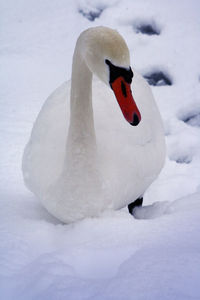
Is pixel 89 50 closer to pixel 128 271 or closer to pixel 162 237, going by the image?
pixel 162 237

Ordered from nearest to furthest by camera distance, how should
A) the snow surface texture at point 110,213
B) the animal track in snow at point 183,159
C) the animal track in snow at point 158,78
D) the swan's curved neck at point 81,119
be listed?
1. the snow surface texture at point 110,213
2. the swan's curved neck at point 81,119
3. the animal track in snow at point 183,159
4. the animal track in snow at point 158,78

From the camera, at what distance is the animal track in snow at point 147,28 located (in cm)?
496

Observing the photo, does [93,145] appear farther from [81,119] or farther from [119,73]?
[119,73]

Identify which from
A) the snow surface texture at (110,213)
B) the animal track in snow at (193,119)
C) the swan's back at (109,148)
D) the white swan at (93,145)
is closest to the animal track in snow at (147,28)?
the snow surface texture at (110,213)

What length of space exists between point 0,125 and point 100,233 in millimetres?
2002

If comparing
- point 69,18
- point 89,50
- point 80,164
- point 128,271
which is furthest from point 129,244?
point 69,18

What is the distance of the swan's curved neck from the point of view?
1.95 metres

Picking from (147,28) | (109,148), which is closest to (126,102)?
(109,148)

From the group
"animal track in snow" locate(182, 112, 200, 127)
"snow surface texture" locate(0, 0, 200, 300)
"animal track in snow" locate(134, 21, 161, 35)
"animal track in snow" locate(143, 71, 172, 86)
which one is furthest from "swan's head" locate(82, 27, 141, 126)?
"animal track in snow" locate(134, 21, 161, 35)

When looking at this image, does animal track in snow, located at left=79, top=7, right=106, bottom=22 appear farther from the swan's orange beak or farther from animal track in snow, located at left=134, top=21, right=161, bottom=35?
the swan's orange beak

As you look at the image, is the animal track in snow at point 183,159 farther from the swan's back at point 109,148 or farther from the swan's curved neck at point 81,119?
the swan's curved neck at point 81,119

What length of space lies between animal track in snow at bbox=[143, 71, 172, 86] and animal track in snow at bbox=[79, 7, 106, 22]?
4.10 ft

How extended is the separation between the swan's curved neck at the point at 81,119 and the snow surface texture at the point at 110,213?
325 mm

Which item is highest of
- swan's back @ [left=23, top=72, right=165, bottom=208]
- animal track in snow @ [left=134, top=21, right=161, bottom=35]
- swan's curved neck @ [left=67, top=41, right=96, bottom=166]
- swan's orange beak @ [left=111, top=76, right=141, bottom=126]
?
swan's orange beak @ [left=111, top=76, right=141, bottom=126]
